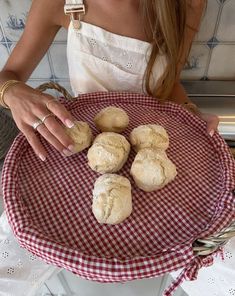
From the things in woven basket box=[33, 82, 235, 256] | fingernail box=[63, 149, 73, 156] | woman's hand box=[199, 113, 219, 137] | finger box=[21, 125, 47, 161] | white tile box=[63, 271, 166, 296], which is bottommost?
white tile box=[63, 271, 166, 296]

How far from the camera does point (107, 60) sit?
2.35ft

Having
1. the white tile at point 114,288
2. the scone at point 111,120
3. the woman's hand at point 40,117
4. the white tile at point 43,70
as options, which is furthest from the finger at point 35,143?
the white tile at point 43,70

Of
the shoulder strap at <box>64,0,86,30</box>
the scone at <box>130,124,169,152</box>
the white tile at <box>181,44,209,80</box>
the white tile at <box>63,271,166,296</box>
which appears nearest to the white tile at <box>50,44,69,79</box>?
the shoulder strap at <box>64,0,86,30</box>

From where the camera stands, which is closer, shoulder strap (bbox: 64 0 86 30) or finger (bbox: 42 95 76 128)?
finger (bbox: 42 95 76 128)

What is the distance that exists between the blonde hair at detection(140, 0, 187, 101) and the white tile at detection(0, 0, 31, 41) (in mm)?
370

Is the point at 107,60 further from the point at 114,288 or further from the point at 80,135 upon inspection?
the point at 114,288

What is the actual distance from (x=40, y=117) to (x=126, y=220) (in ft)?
0.77

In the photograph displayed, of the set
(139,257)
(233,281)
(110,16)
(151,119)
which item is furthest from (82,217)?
(110,16)

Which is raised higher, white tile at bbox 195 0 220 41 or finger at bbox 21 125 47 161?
white tile at bbox 195 0 220 41

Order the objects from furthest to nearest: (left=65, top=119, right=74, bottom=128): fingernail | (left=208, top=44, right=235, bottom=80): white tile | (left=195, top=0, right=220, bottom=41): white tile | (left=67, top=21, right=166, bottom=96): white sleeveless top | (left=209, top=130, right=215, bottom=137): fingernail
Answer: (left=208, top=44, right=235, bottom=80): white tile < (left=195, top=0, right=220, bottom=41): white tile < (left=67, top=21, right=166, bottom=96): white sleeveless top < (left=209, top=130, right=215, bottom=137): fingernail < (left=65, top=119, right=74, bottom=128): fingernail

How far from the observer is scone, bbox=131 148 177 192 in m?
0.47

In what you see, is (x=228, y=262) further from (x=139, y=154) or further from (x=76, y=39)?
(x=76, y=39)

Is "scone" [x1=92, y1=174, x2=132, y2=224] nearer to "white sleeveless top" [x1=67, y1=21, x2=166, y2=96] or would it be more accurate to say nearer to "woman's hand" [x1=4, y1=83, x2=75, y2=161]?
"woman's hand" [x1=4, y1=83, x2=75, y2=161]

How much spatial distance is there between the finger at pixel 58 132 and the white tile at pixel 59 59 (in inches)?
19.8
